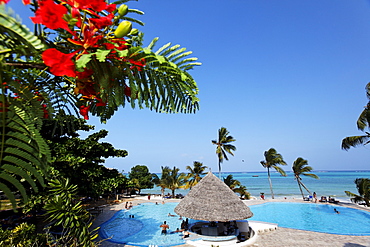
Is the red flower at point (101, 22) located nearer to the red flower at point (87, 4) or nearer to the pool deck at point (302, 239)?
the red flower at point (87, 4)

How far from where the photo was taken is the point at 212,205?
508 inches

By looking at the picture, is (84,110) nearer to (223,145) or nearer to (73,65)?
(73,65)

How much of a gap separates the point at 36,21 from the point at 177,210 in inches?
560

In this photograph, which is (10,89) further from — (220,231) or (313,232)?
(313,232)

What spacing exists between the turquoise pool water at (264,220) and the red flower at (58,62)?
1285 centimetres

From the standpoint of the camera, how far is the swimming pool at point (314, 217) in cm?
1716

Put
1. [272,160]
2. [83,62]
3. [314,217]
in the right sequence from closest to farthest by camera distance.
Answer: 1. [83,62]
2. [314,217]
3. [272,160]

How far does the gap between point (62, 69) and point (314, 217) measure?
26.2m

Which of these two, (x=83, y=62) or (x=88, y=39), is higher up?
(x=88, y=39)

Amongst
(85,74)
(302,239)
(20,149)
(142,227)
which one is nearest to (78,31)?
(85,74)

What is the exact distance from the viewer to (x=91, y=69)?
122 centimetres

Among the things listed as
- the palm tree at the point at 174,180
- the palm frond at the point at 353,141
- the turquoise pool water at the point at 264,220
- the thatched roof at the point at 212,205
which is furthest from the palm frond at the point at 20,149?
the palm tree at the point at 174,180

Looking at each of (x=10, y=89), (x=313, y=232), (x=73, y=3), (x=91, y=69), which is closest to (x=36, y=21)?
(x=73, y=3)

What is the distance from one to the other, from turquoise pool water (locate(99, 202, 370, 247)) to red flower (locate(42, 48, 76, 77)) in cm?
1285
